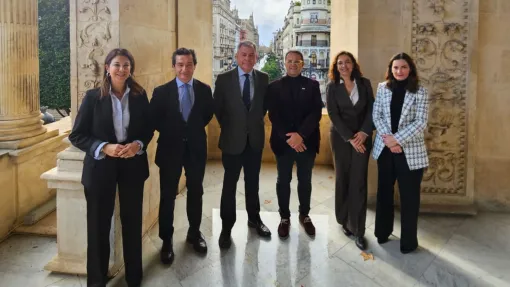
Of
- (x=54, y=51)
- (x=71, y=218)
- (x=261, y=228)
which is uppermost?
(x=54, y=51)

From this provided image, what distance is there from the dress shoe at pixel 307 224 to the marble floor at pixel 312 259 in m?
0.07

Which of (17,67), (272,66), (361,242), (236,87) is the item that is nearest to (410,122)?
(361,242)

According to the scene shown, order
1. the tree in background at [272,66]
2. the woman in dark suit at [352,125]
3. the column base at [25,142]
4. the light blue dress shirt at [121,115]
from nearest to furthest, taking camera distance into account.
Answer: the light blue dress shirt at [121,115], the woman in dark suit at [352,125], the column base at [25,142], the tree in background at [272,66]

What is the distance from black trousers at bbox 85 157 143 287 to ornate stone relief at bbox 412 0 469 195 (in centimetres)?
298

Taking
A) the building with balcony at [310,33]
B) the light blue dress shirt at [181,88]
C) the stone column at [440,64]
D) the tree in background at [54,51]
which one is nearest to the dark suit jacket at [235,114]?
the light blue dress shirt at [181,88]

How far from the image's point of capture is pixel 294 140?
3621 millimetres

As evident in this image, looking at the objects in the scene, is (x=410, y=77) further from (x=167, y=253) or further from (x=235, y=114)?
(x=167, y=253)

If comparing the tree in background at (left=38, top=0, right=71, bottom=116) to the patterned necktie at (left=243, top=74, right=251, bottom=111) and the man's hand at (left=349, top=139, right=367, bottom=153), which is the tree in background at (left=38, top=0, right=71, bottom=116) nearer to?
the patterned necktie at (left=243, top=74, right=251, bottom=111)

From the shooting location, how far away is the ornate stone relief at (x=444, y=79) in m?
4.38

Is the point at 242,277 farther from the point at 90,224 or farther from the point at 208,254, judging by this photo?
the point at 90,224

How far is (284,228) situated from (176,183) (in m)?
1.08

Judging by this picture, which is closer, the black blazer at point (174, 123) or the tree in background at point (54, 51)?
the black blazer at point (174, 123)

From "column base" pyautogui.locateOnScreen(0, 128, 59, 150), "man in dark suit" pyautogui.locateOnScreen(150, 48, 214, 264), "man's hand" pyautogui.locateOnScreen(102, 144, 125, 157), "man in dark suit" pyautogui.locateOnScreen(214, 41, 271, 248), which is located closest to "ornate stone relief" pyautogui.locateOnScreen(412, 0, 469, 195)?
"man in dark suit" pyautogui.locateOnScreen(214, 41, 271, 248)

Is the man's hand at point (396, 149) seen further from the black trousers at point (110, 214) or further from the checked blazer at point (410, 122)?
the black trousers at point (110, 214)
